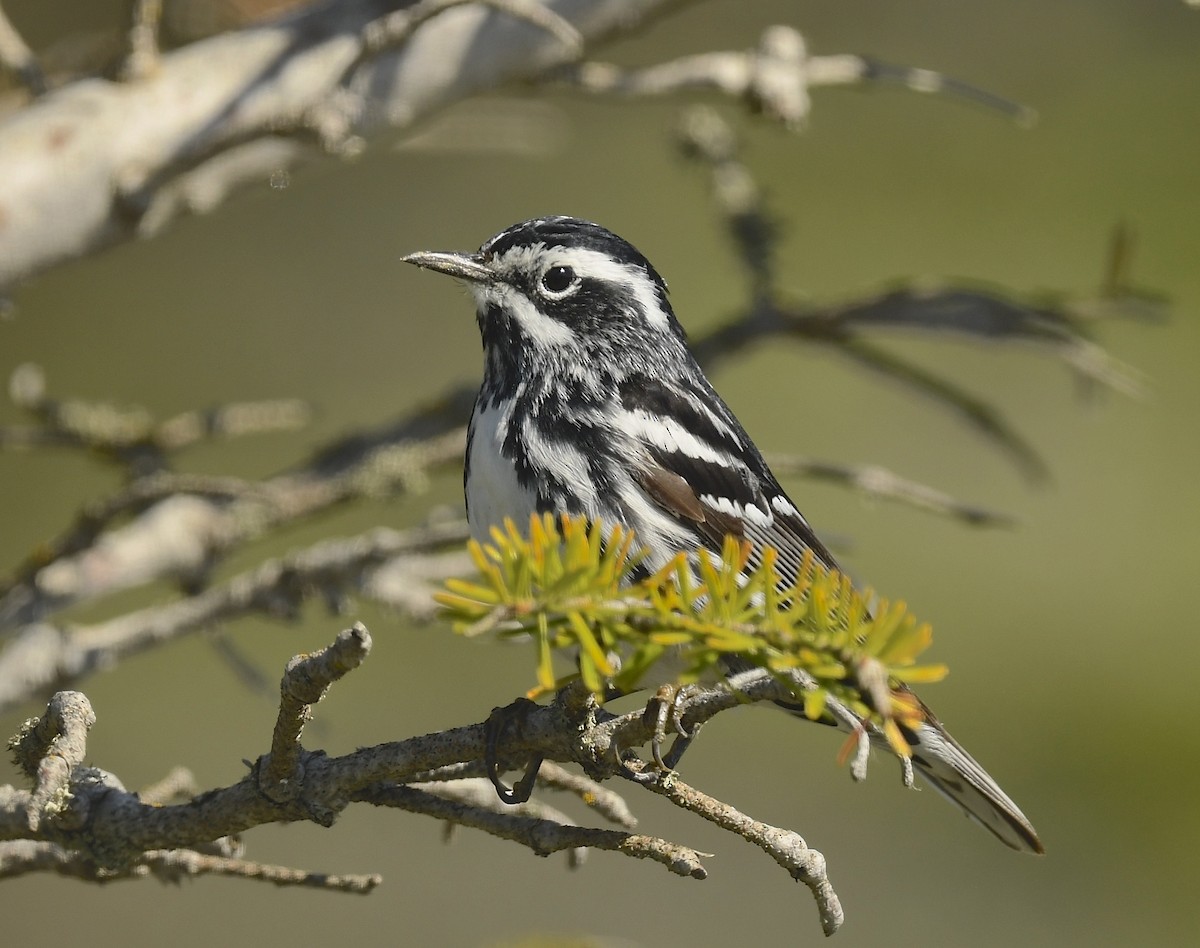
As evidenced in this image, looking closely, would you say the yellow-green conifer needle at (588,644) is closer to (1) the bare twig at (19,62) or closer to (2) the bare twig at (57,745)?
(2) the bare twig at (57,745)

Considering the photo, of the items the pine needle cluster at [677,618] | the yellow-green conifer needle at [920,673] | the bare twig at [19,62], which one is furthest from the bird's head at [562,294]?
the yellow-green conifer needle at [920,673]

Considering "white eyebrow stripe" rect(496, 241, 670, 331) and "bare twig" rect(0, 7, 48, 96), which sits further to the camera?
"white eyebrow stripe" rect(496, 241, 670, 331)

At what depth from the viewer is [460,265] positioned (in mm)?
2398

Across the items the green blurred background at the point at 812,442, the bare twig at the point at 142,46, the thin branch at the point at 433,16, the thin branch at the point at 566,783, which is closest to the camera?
the thin branch at the point at 566,783

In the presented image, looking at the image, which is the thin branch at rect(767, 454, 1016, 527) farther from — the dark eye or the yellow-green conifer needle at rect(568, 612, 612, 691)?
the yellow-green conifer needle at rect(568, 612, 612, 691)

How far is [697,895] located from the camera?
420 centimetres

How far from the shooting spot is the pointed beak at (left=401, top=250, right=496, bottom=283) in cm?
235

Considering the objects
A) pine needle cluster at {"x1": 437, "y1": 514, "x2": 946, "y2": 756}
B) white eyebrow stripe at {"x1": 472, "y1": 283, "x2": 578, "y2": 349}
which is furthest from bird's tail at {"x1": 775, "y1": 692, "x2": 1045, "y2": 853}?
pine needle cluster at {"x1": 437, "y1": 514, "x2": 946, "y2": 756}

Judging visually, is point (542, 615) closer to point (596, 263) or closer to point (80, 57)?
point (596, 263)

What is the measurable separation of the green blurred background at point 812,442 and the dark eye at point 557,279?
4.04 feet

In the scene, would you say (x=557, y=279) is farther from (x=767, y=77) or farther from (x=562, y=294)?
(x=767, y=77)

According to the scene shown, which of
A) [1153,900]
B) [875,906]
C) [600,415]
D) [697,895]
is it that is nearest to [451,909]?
[697,895]

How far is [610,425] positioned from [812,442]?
2.26 metres

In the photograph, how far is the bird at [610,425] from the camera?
6.75 ft
